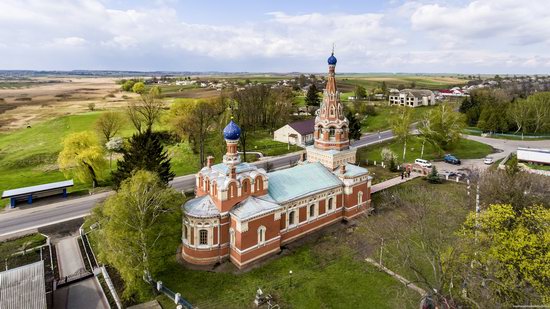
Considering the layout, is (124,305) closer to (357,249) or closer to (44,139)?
(357,249)

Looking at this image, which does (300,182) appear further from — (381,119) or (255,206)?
(381,119)

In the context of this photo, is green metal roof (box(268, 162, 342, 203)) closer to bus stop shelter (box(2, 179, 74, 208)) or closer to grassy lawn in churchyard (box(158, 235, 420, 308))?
grassy lawn in churchyard (box(158, 235, 420, 308))

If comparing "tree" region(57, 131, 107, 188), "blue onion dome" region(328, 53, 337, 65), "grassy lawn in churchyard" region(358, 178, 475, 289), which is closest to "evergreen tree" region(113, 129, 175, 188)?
"tree" region(57, 131, 107, 188)

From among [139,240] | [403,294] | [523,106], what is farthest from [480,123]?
[139,240]

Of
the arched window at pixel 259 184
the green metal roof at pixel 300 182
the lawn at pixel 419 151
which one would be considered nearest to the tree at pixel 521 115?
the lawn at pixel 419 151

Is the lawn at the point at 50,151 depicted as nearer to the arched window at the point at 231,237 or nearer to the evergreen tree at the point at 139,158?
the evergreen tree at the point at 139,158
